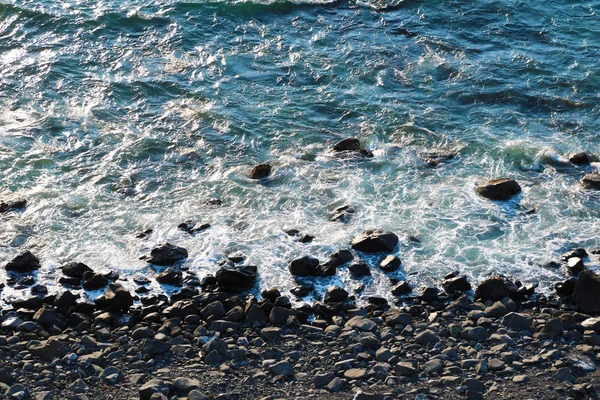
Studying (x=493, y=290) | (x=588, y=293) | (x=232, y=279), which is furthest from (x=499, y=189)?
(x=232, y=279)

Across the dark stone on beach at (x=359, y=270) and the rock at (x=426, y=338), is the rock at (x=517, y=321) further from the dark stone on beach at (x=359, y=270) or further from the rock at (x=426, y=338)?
the dark stone on beach at (x=359, y=270)

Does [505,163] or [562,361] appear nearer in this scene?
[562,361]

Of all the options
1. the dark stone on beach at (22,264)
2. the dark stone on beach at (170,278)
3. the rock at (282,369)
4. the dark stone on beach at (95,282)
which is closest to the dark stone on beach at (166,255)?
the dark stone on beach at (170,278)

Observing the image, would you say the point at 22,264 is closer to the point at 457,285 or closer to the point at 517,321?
the point at 457,285

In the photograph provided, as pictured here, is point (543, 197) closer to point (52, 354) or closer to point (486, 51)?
point (486, 51)

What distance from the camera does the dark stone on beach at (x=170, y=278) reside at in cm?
1198

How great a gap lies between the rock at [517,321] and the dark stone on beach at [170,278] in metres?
4.72

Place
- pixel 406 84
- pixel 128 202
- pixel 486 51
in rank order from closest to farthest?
pixel 128 202
pixel 406 84
pixel 486 51

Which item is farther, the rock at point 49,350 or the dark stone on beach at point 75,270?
the dark stone on beach at point 75,270

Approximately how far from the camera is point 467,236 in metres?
13.3

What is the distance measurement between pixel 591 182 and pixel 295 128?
19.2 feet

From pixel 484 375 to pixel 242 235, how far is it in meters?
4.93

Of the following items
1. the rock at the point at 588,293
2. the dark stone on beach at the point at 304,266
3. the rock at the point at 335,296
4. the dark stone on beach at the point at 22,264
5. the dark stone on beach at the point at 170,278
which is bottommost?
the rock at the point at 588,293

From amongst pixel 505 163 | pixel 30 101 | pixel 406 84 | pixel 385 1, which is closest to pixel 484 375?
pixel 505 163
